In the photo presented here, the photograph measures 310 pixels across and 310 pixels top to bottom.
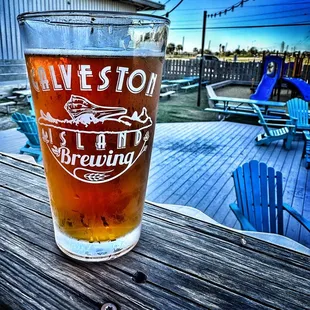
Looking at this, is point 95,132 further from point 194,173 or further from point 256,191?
point 194,173

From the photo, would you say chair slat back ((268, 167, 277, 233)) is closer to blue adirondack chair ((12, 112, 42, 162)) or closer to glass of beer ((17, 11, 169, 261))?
glass of beer ((17, 11, 169, 261))

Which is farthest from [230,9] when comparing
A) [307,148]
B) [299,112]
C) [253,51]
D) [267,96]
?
[307,148]

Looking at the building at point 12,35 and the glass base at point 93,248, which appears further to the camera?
the building at point 12,35

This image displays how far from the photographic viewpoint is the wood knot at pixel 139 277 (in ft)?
1.46

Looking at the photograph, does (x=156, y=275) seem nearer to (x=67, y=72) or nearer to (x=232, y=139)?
(x=67, y=72)

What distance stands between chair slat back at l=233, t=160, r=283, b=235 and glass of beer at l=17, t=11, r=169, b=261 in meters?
1.58

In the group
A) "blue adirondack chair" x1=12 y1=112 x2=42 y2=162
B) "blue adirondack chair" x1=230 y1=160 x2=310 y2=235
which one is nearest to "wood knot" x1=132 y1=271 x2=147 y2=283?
"blue adirondack chair" x1=230 y1=160 x2=310 y2=235

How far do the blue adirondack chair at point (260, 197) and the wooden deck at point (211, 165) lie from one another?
1.88ft

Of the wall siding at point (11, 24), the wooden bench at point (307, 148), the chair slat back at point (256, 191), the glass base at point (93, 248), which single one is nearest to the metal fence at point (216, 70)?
the wall siding at point (11, 24)

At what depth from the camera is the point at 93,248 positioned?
44 centimetres

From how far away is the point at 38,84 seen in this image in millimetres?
377

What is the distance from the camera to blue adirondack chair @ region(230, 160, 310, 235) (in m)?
1.84

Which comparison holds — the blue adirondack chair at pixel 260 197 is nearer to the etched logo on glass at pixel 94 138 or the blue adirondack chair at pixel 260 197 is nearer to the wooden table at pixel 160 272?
the wooden table at pixel 160 272

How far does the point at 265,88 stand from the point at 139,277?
347 inches
